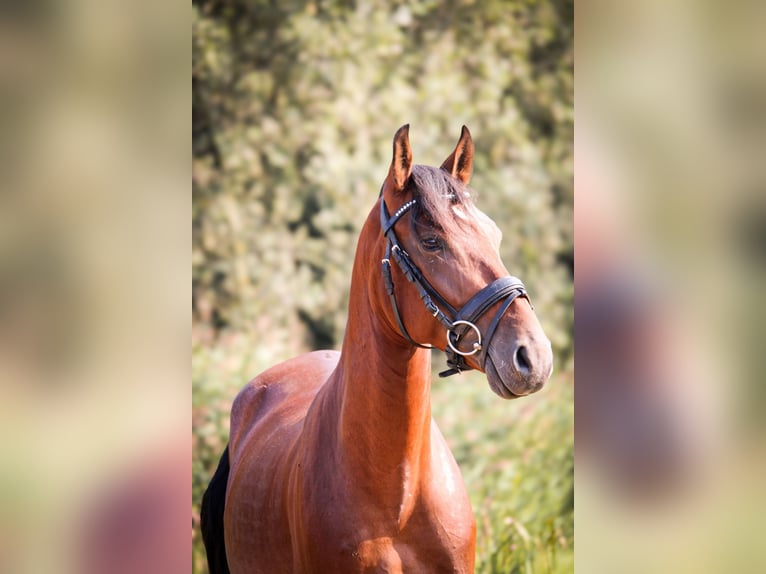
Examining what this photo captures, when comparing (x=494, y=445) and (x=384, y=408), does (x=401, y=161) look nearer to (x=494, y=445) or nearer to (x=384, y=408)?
(x=384, y=408)

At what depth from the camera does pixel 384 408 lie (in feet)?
7.97

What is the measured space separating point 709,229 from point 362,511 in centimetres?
163

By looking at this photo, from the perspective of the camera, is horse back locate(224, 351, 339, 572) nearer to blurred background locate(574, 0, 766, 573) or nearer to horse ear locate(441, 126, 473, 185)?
horse ear locate(441, 126, 473, 185)

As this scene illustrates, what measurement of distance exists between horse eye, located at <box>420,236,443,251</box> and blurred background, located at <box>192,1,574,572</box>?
11.9 feet

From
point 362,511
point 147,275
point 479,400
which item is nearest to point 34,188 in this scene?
point 147,275

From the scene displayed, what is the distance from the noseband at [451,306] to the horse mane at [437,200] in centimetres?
5

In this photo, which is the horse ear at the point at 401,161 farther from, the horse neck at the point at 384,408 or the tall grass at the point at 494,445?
the tall grass at the point at 494,445

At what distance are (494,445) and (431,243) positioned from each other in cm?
371

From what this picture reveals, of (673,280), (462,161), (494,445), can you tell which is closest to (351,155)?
(494,445)

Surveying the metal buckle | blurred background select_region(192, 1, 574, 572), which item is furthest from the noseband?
blurred background select_region(192, 1, 574, 572)

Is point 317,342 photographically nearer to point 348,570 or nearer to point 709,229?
point 348,570

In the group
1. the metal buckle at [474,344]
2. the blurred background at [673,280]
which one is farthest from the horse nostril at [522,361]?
the blurred background at [673,280]

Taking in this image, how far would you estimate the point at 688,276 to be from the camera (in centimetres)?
111

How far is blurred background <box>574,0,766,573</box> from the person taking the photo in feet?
3.61
